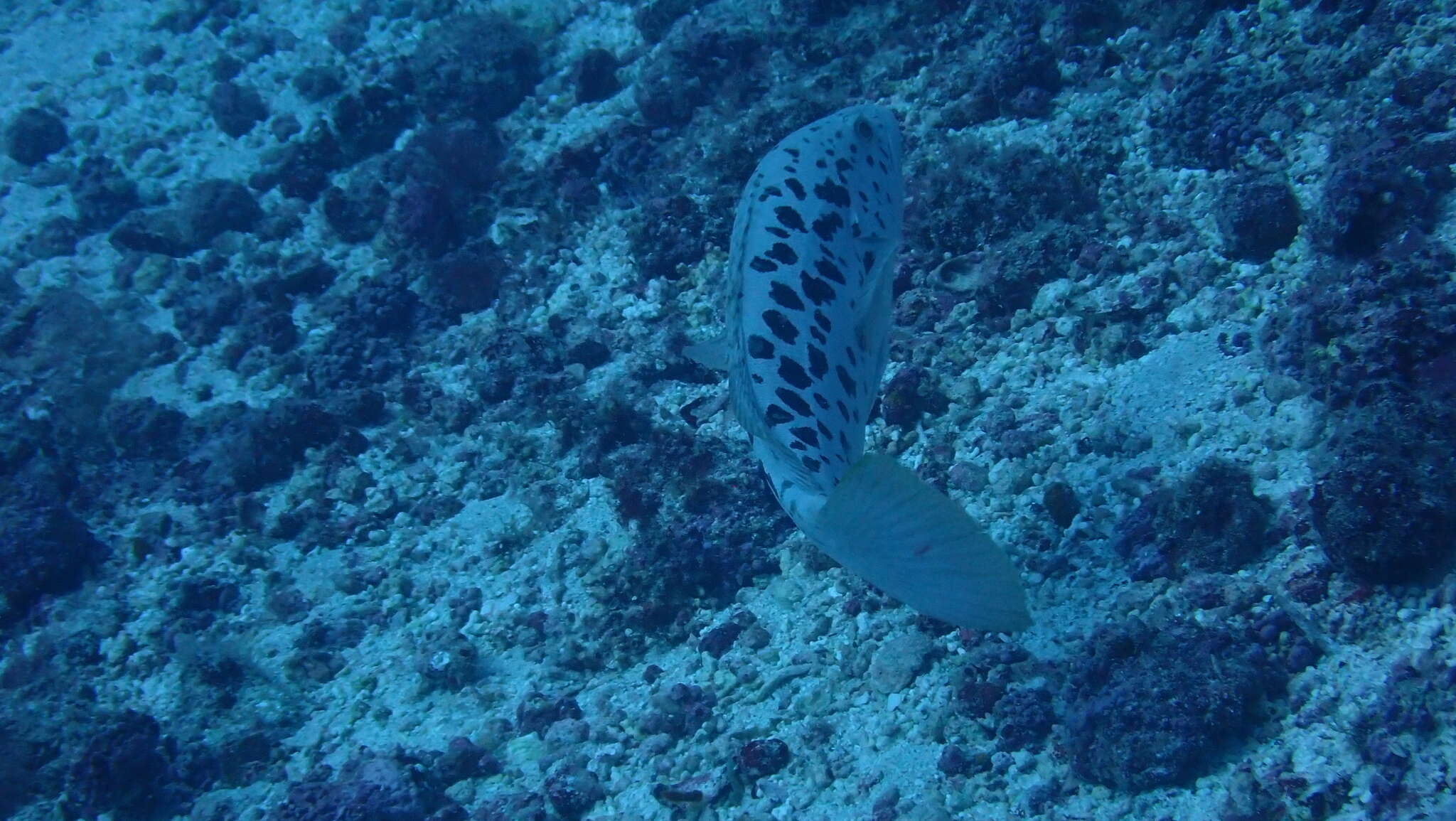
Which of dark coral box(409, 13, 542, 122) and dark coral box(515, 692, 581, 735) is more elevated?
dark coral box(409, 13, 542, 122)

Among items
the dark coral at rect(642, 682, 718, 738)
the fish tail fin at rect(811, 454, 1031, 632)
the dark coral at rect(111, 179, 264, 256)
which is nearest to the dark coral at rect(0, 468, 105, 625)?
the dark coral at rect(111, 179, 264, 256)

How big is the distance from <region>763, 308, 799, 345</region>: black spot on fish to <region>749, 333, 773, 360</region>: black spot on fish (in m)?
0.07

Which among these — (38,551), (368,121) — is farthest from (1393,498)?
(368,121)

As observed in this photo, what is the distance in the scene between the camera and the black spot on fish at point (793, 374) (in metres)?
3.20

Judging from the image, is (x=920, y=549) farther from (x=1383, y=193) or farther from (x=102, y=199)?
(x=102, y=199)

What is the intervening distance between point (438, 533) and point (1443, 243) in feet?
21.0

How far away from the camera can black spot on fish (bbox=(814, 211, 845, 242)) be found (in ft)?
12.1

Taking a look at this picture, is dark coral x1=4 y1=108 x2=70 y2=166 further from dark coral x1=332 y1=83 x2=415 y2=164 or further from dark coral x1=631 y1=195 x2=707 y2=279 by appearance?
dark coral x1=631 y1=195 x2=707 y2=279

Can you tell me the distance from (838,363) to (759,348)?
42cm

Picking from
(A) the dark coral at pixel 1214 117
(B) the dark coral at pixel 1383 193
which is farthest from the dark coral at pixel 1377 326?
(A) the dark coral at pixel 1214 117

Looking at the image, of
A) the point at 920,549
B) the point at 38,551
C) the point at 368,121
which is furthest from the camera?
the point at 368,121

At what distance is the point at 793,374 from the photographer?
10.6ft

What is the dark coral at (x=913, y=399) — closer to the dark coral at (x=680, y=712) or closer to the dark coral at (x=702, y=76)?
the dark coral at (x=680, y=712)

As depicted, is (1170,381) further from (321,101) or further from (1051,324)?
(321,101)
